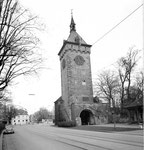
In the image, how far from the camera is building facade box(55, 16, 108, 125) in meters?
47.5

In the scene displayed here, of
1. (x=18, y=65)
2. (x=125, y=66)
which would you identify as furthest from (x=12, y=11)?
(x=125, y=66)

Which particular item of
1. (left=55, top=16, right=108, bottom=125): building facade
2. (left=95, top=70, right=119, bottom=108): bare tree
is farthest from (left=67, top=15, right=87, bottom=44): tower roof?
(left=95, top=70, right=119, bottom=108): bare tree

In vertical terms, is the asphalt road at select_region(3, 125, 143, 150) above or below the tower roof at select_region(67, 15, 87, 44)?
below

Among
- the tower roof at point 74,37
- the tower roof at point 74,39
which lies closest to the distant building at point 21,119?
the tower roof at point 74,37

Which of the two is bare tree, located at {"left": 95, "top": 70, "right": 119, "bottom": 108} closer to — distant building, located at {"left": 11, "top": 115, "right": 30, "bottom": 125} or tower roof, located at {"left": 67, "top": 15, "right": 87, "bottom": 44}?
tower roof, located at {"left": 67, "top": 15, "right": 87, "bottom": 44}

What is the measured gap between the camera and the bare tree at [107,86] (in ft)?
151

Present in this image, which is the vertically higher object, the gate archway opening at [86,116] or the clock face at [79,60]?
the clock face at [79,60]

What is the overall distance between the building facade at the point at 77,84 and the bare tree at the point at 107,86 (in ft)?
10.7

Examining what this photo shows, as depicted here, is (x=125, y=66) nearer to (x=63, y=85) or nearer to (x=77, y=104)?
(x=77, y=104)

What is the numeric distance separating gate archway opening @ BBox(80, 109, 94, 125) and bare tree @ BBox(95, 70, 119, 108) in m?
5.71

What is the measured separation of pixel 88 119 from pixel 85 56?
17627mm

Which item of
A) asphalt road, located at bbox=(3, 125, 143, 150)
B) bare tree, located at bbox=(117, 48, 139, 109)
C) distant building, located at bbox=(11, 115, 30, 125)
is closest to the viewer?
asphalt road, located at bbox=(3, 125, 143, 150)

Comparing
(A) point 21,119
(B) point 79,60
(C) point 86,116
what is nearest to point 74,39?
(B) point 79,60

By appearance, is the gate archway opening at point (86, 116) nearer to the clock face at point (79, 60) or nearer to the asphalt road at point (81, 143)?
the clock face at point (79, 60)
